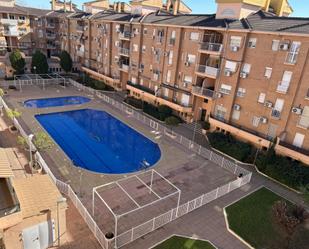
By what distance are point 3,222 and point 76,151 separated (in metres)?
15.9

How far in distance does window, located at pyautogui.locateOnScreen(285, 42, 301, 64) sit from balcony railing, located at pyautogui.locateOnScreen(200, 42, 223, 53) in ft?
25.4

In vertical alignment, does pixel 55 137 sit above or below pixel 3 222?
below

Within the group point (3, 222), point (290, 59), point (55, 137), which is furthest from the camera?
point (55, 137)

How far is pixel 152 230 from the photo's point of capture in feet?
54.9

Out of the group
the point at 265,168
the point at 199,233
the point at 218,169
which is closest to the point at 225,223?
the point at 199,233

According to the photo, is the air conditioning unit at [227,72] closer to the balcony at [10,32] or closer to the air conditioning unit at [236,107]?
the air conditioning unit at [236,107]

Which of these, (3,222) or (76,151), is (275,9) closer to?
(76,151)

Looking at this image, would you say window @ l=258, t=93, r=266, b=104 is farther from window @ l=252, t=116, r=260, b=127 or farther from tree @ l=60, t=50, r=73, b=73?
tree @ l=60, t=50, r=73, b=73

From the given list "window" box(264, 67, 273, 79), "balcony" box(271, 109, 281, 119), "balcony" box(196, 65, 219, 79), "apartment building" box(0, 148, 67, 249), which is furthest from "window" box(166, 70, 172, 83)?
"apartment building" box(0, 148, 67, 249)

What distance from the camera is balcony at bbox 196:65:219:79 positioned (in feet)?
97.7

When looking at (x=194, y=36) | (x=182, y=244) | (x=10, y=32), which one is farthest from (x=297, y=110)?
(x=10, y=32)

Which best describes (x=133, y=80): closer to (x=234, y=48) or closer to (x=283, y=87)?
(x=234, y=48)

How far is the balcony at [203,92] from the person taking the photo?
101 feet

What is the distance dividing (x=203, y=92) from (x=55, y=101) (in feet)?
82.1
